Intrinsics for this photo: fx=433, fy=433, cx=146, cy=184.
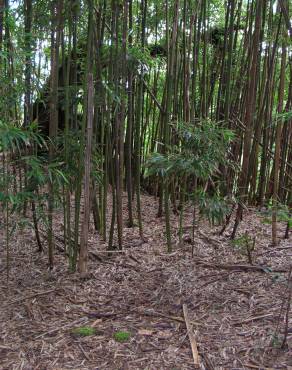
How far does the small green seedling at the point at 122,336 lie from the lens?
7.85ft

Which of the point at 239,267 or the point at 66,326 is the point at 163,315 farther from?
the point at 239,267

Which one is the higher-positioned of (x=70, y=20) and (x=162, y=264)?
(x=70, y=20)

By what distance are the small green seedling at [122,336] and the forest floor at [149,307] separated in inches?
0.9

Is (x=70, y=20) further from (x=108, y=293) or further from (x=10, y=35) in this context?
(x=108, y=293)

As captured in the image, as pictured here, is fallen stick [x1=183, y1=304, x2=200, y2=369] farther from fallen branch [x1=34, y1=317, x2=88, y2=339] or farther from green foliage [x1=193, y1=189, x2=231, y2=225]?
green foliage [x1=193, y1=189, x2=231, y2=225]

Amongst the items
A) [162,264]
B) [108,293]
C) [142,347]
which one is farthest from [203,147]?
[142,347]

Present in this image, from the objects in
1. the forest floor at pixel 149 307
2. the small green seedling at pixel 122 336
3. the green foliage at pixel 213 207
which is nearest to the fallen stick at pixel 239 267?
the forest floor at pixel 149 307

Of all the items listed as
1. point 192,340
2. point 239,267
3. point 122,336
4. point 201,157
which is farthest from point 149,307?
point 201,157

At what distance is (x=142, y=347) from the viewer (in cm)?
232

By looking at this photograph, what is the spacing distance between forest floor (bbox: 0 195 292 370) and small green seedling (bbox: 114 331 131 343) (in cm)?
2

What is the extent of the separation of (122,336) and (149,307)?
1.31ft

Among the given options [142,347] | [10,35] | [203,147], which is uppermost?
[10,35]

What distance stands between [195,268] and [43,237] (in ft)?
4.61

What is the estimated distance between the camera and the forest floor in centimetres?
222
